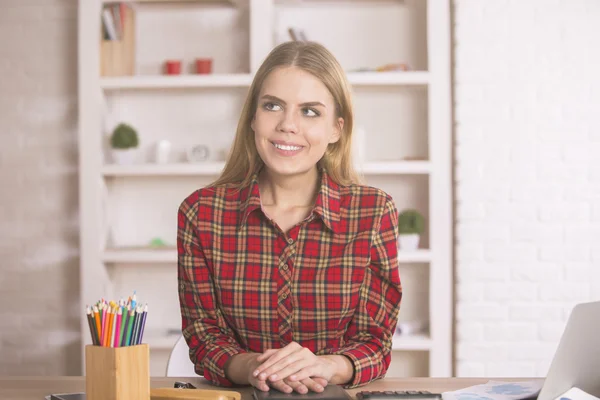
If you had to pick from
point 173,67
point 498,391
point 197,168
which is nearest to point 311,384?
point 498,391

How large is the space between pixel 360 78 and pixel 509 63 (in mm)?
692

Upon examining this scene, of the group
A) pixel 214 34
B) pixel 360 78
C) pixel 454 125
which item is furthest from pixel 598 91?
pixel 214 34

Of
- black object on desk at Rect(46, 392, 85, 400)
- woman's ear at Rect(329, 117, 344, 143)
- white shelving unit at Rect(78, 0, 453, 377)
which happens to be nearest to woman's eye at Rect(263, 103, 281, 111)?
woman's ear at Rect(329, 117, 344, 143)

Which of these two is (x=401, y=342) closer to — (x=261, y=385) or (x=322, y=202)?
(x=322, y=202)

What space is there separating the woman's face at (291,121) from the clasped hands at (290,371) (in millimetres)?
469

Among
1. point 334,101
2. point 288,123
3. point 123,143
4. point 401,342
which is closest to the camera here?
point 288,123

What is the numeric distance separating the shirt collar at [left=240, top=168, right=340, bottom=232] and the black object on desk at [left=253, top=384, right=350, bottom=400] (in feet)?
1.60

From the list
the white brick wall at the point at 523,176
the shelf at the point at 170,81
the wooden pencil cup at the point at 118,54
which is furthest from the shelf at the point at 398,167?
the wooden pencil cup at the point at 118,54

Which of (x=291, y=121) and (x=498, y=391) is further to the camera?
(x=291, y=121)

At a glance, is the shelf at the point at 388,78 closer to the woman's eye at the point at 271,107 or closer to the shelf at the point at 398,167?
the shelf at the point at 398,167

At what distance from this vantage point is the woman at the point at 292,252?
165 cm

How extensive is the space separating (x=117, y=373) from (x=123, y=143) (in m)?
2.49

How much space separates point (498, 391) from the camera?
1.30 m

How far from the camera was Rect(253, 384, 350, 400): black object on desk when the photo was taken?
1.20 meters
